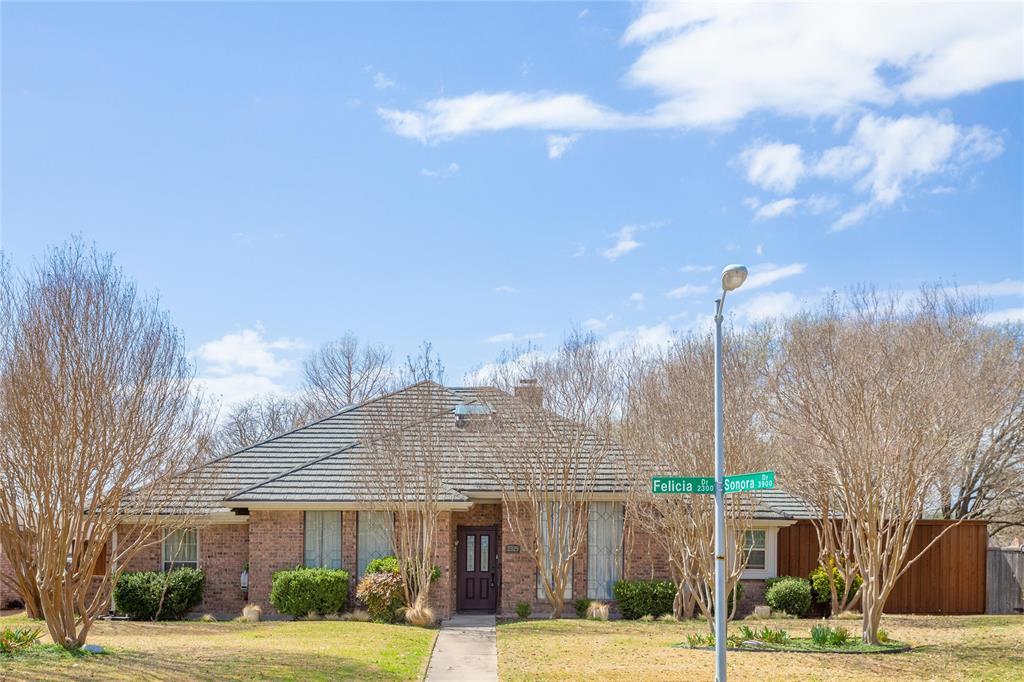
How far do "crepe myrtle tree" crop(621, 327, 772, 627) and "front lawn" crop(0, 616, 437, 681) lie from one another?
5612mm

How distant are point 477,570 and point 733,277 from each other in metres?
15.4

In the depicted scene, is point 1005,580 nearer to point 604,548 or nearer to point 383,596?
point 604,548

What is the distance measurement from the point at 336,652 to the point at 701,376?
9.23m

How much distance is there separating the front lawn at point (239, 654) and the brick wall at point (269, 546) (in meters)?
1.90

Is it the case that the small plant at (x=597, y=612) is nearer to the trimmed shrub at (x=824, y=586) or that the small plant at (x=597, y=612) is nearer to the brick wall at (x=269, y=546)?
the trimmed shrub at (x=824, y=586)

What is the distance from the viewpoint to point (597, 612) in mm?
23328

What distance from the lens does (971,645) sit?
18.0 m

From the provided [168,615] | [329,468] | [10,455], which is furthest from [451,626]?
[10,455]

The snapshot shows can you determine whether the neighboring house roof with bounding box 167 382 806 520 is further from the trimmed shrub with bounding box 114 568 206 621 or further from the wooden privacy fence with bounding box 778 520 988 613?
the wooden privacy fence with bounding box 778 520 988 613

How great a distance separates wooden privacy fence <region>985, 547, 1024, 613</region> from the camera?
28.2 m

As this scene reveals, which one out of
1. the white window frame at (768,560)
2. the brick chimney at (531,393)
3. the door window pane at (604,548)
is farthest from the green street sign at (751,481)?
the white window frame at (768,560)

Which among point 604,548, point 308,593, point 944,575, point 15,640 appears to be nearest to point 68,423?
point 15,640

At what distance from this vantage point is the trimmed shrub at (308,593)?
74.9 feet

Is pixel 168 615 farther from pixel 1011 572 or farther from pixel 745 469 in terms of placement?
pixel 1011 572
